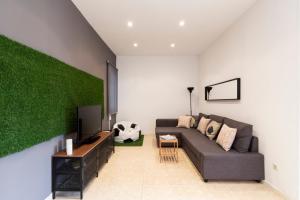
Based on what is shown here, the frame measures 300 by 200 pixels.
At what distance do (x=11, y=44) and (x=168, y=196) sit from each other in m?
2.50

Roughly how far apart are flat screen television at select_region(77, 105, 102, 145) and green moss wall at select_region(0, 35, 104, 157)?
175 millimetres

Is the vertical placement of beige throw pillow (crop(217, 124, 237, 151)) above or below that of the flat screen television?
below

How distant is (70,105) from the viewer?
2.80m

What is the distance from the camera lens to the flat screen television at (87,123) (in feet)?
8.97

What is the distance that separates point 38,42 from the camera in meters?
2.13

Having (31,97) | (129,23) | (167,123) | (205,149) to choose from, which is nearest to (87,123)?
(31,97)

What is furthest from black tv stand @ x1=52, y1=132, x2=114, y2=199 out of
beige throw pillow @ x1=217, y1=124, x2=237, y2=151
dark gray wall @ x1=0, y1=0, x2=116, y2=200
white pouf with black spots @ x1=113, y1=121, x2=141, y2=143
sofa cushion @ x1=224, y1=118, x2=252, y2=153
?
white pouf with black spots @ x1=113, y1=121, x2=141, y2=143

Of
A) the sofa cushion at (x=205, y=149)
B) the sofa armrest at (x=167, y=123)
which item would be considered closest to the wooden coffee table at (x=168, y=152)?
the sofa cushion at (x=205, y=149)

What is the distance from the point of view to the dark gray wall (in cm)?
170

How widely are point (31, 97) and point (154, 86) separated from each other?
4.92 meters

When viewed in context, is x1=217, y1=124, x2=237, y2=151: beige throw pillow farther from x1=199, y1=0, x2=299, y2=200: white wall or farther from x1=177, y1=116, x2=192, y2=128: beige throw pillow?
x1=177, y1=116, x2=192, y2=128: beige throw pillow

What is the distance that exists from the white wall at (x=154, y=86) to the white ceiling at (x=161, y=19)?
1291mm

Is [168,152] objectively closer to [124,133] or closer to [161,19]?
[124,133]

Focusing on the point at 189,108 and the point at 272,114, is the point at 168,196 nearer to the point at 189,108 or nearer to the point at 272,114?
the point at 272,114
